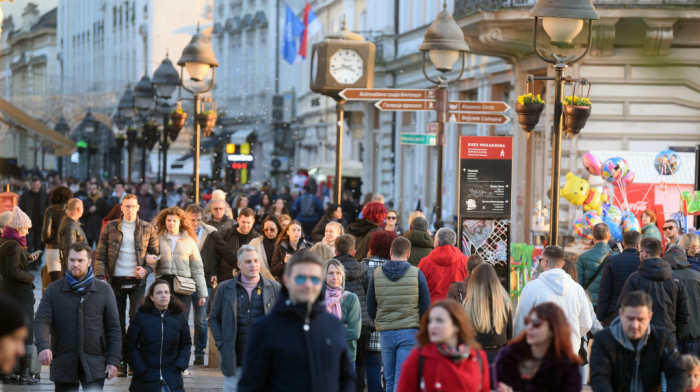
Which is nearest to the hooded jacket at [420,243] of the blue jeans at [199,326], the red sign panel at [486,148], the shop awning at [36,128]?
the red sign panel at [486,148]

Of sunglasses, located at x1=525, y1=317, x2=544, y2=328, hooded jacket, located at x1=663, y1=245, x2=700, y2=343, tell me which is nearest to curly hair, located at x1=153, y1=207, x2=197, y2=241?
hooded jacket, located at x1=663, y1=245, x2=700, y2=343

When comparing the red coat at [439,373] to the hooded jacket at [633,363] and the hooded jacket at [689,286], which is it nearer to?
the hooded jacket at [633,363]

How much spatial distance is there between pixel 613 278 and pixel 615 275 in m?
0.05

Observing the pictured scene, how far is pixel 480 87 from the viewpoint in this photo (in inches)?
1129

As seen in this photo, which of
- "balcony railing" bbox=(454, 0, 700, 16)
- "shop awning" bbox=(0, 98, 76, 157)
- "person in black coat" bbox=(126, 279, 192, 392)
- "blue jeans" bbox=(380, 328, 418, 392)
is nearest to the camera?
"person in black coat" bbox=(126, 279, 192, 392)

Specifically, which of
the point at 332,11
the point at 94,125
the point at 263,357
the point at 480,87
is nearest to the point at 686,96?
the point at 480,87

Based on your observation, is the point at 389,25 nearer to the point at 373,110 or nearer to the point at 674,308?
the point at 373,110

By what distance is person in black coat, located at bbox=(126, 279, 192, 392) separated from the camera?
30.8 feet

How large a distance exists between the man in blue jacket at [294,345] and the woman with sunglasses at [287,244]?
21.1 feet

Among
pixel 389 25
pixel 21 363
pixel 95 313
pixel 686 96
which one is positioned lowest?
pixel 21 363

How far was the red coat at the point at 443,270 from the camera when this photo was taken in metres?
11.3

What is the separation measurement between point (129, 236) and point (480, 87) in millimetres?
17311

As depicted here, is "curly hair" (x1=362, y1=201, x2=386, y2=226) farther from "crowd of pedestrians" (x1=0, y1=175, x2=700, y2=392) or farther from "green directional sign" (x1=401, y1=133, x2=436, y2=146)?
"green directional sign" (x1=401, y1=133, x2=436, y2=146)

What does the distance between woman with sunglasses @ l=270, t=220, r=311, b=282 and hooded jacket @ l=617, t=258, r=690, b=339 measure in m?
3.33
